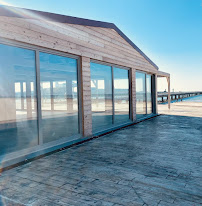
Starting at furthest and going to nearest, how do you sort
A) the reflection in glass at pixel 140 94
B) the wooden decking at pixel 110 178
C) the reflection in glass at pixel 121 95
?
the reflection in glass at pixel 140 94 < the reflection in glass at pixel 121 95 < the wooden decking at pixel 110 178

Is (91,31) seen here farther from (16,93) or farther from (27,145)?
(27,145)

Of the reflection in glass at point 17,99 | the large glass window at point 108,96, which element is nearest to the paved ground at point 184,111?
the large glass window at point 108,96

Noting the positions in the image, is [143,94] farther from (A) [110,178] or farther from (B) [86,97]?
(A) [110,178]

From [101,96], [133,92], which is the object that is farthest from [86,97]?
[133,92]

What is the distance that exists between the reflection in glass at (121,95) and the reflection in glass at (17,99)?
343 centimetres

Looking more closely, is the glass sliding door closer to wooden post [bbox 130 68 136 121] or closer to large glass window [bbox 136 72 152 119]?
large glass window [bbox 136 72 152 119]

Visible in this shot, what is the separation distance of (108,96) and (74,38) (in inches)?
87.6

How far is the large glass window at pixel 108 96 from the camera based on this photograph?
221 inches

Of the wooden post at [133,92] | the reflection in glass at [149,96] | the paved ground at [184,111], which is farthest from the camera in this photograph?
the paved ground at [184,111]

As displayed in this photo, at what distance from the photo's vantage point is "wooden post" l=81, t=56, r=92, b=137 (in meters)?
4.98

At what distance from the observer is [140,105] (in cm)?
863

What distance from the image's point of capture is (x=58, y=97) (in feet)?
13.9

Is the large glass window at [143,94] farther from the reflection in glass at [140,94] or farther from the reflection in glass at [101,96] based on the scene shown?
the reflection in glass at [101,96]

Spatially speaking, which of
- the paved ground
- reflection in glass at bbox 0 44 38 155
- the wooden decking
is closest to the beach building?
reflection in glass at bbox 0 44 38 155
